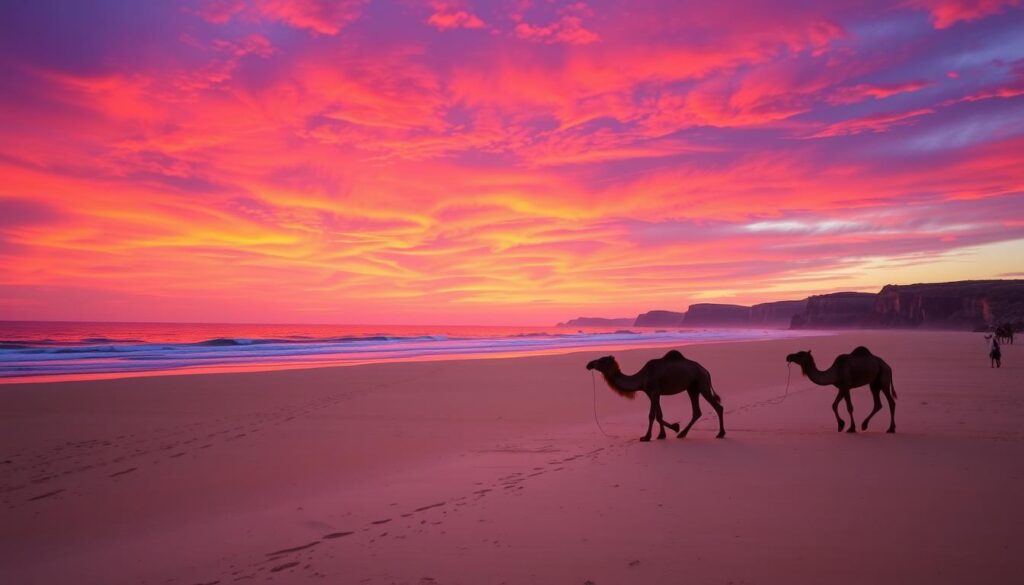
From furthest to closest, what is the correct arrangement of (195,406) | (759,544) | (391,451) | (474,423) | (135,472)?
1. (195,406)
2. (474,423)
3. (391,451)
4. (135,472)
5. (759,544)

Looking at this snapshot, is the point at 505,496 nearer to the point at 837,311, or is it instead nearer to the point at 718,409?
the point at 718,409

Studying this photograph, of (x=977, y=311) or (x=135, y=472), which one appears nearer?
(x=135, y=472)

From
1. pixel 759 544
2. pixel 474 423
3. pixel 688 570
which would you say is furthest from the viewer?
pixel 474 423

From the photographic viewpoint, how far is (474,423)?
12328 mm

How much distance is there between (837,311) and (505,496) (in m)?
172

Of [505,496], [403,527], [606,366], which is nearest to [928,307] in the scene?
[606,366]

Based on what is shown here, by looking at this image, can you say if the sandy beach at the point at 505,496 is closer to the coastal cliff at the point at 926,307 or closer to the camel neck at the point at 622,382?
the camel neck at the point at 622,382

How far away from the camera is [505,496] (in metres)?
6.79

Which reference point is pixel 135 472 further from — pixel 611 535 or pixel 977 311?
pixel 977 311

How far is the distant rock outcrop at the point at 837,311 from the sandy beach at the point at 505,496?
512 feet

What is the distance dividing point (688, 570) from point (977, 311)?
135478mm

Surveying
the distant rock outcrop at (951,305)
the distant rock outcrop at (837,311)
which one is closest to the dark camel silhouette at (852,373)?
the distant rock outcrop at (951,305)

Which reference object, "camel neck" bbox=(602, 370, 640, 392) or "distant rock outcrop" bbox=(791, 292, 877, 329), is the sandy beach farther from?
"distant rock outcrop" bbox=(791, 292, 877, 329)

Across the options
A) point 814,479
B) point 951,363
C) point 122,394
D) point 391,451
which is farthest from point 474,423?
point 951,363
